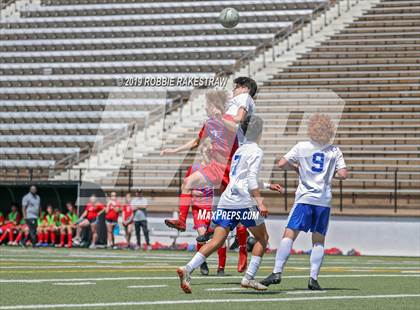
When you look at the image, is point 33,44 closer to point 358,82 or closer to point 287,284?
point 358,82

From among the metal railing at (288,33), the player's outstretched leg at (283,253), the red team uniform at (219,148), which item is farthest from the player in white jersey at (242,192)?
the metal railing at (288,33)

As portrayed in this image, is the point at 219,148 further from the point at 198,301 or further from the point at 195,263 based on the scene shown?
the point at 198,301

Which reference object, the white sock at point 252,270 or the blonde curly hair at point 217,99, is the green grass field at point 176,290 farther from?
the blonde curly hair at point 217,99

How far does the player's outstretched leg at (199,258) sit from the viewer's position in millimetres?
8812

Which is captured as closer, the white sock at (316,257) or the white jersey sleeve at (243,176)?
the white jersey sleeve at (243,176)

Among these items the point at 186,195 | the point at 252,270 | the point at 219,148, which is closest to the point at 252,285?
the point at 252,270

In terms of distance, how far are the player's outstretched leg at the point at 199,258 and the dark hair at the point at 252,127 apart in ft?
2.58

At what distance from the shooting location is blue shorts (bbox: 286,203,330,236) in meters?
9.72

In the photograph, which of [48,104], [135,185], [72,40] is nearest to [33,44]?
[72,40]

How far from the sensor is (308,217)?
9742mm

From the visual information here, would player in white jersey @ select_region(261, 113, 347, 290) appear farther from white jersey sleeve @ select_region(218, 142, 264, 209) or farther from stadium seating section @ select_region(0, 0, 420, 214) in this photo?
stadium seating section @ select_region(0, 0, 420, 214)

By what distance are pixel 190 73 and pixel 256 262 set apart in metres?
22.3

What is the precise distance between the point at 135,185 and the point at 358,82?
6.36 metres

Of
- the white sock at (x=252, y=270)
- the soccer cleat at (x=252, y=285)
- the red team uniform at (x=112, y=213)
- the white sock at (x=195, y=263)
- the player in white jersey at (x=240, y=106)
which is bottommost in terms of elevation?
the red team uniform at (x=112, y=213)
